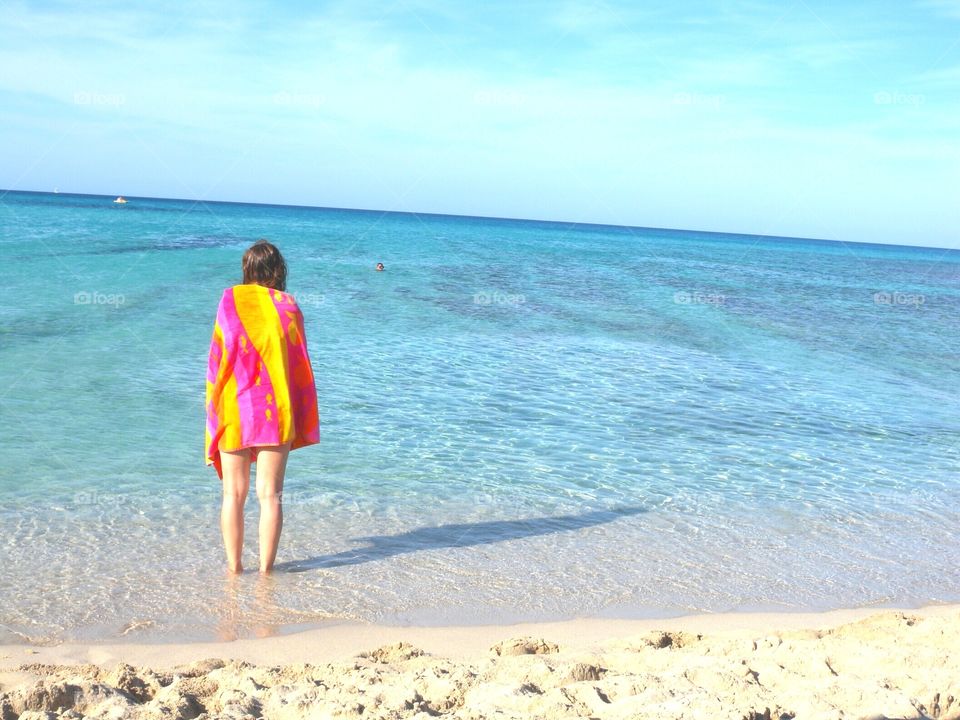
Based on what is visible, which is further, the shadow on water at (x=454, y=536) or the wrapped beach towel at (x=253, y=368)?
the shadow on water at (x=454, y=536)

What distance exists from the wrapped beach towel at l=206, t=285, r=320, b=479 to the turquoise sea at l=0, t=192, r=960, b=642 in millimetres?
786

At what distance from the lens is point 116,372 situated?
931 cm

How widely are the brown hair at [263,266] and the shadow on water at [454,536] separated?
5.02ft

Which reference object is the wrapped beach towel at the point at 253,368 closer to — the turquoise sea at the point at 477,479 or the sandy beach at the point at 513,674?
the turquoise sea at the point at 477,479

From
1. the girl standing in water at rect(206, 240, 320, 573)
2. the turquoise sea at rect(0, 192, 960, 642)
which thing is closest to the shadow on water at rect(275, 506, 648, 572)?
the turquoise sea at rect(0, 192, 960, 642)

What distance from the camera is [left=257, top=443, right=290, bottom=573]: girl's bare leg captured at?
14.9ft

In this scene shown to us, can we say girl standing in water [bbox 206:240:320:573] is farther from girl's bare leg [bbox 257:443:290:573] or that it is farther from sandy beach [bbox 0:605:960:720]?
sandy beach [bbox 0:605:960:720]

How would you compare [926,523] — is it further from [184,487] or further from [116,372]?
[116,372]

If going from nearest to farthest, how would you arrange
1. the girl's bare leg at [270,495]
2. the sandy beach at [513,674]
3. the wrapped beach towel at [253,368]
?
the sandy beach at [513,674], the wrapped beach towel at [253,368], the girl's bare leg at [270,495]

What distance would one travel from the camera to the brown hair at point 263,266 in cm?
443

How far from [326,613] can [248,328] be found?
4.72ft

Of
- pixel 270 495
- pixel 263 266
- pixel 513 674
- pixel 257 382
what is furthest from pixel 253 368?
pixel 513 674

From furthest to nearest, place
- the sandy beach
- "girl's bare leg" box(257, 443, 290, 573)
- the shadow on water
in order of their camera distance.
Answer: the shadow on water < "girl's bare leg" box(257, 443, 290, 573) < the sandy beach

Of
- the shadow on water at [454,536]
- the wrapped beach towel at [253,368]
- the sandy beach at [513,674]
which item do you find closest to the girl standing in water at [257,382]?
the wrapped beach towel at [253,368]
